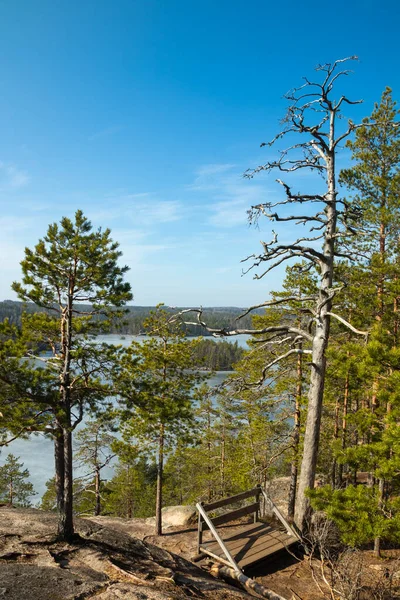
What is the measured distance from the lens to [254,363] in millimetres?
15164

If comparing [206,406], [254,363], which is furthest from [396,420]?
[206,406]

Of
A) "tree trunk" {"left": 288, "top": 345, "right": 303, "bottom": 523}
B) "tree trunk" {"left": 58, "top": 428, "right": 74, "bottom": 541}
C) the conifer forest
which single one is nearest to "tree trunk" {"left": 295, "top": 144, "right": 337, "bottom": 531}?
the conifer forest

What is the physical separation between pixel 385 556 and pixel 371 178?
35.3 feet

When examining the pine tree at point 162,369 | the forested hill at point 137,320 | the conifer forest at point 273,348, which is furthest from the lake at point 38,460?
the conifer forest at point 273,348

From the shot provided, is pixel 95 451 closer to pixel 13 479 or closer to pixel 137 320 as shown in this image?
pixel 13 479

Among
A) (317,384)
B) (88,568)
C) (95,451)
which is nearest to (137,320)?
(95,451)

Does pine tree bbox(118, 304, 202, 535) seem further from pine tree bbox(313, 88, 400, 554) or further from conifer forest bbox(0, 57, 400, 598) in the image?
pine tree bbox(313, 88, 400, 554)

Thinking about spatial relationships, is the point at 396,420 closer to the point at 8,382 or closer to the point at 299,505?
the point at 299,505

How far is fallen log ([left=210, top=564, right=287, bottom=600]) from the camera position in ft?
21.6

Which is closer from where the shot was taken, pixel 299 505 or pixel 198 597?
pixel 198 597

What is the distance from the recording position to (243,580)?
7.17 meters

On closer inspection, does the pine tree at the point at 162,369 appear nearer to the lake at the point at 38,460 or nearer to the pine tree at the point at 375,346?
the pine tree at the point at 375,346

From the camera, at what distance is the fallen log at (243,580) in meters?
6.59

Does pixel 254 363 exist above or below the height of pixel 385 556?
above
